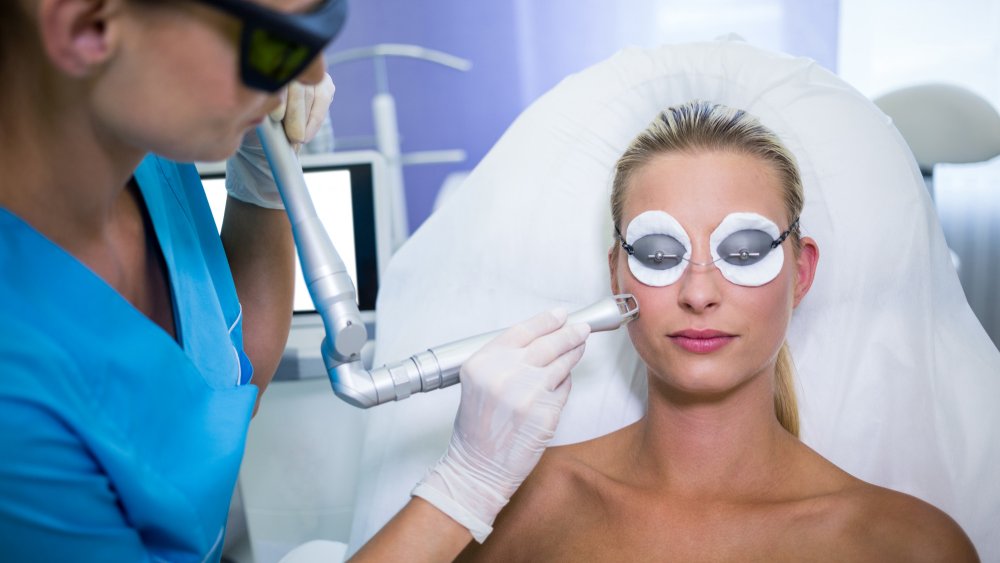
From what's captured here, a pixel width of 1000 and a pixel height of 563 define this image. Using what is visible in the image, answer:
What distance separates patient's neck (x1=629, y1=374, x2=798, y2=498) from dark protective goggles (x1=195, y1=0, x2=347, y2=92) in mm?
778

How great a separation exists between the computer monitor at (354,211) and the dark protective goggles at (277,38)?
1.19m

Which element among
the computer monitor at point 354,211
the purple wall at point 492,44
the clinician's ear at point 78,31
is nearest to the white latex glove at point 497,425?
the clinician's ear at point 78,31

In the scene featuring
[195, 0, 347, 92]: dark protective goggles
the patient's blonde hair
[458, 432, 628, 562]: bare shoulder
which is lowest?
[458, 432, 628, 562]: bare shoulder

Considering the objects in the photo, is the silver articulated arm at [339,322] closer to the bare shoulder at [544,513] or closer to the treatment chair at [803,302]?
the bare shoulder at [544,513]

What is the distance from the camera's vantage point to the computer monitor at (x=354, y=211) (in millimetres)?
1849

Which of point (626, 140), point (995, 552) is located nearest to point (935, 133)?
point (626, 140)

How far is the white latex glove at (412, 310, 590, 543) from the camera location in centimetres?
96

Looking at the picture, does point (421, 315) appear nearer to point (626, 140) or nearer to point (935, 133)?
point (626, 140)

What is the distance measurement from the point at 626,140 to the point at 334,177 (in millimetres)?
733

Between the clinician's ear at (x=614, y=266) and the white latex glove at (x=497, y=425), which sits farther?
the clinician's ear at (x=614, y=266)

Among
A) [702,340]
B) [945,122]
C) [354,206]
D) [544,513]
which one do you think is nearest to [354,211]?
[354,206]

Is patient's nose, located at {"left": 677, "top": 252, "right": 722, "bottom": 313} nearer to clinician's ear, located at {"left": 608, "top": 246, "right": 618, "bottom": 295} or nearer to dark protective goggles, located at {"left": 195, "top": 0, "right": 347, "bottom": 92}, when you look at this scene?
clinician's ear, located at {"left": 608, "top": 246, "right": 618, "bottom": 295}

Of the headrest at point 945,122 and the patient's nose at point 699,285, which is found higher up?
the headrest at point 945,122

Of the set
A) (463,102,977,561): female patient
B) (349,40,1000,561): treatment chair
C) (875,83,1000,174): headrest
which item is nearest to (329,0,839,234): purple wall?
(875,83,1000,174): headrest
